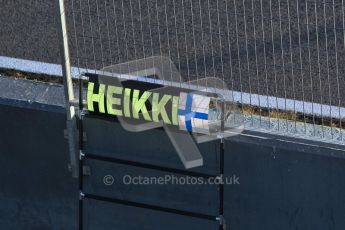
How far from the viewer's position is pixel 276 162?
6176 millimetres

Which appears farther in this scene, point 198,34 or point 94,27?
point 198,34

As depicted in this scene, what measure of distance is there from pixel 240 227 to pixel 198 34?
96.0 inches

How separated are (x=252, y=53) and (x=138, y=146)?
1985mm

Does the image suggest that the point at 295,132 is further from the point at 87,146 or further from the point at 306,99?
the point at 87,146

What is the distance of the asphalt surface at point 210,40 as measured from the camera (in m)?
6.69

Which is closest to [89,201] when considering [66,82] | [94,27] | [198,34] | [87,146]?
[87,146]

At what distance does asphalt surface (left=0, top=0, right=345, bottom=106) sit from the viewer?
669cm

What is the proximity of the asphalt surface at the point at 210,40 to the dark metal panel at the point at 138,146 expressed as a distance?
488mm

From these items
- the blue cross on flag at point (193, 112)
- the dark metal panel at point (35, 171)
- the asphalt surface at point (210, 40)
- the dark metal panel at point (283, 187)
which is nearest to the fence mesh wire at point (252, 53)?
the asphalt surface at point (210, 40)

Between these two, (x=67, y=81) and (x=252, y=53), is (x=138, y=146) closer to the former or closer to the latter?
(x=67, y=81)

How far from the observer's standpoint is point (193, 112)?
6.24 meters
